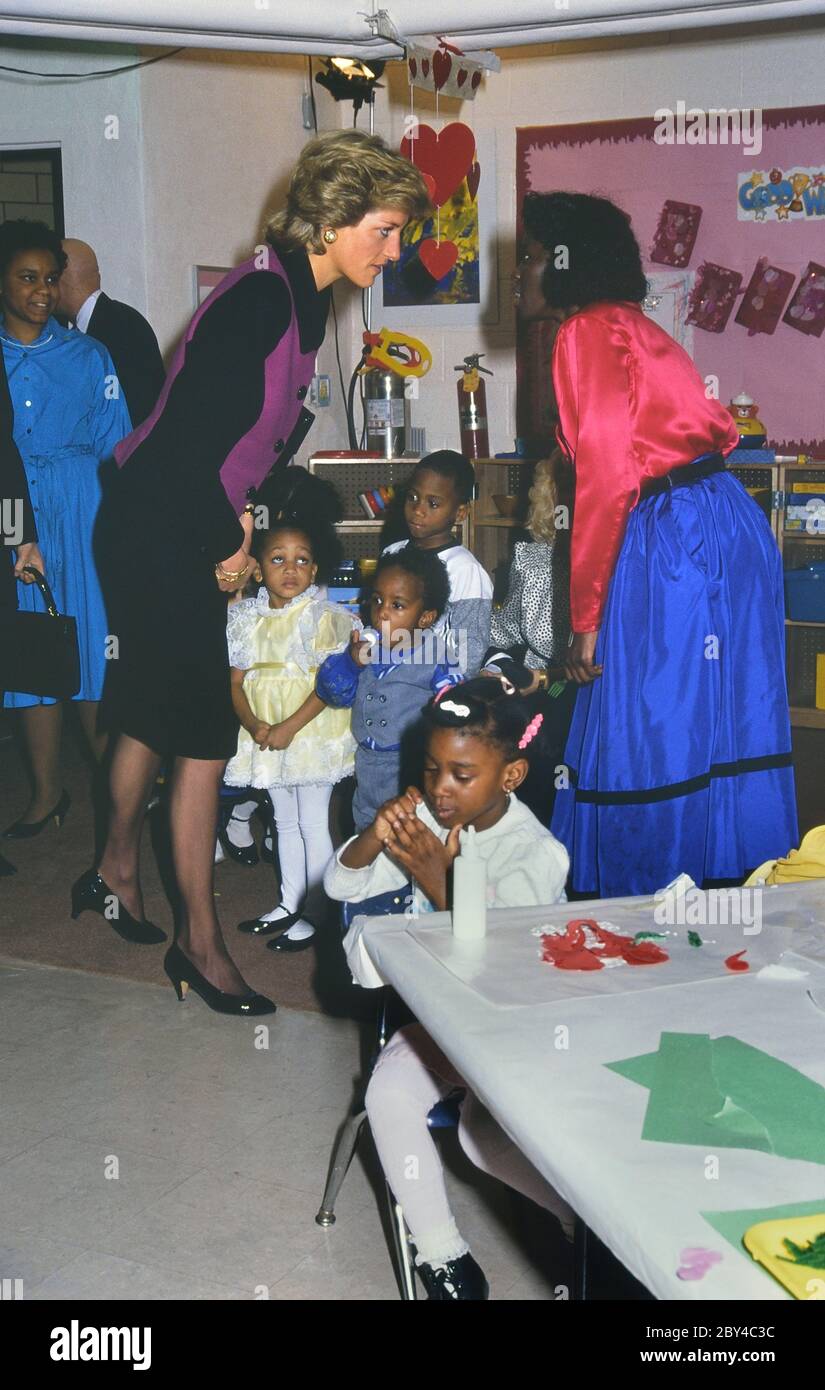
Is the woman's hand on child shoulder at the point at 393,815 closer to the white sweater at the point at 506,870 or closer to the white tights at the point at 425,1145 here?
the white sweater at the point at 506,870

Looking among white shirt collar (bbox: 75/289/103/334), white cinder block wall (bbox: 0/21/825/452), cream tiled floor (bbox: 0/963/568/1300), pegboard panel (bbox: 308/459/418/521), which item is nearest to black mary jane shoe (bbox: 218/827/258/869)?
cream tiled floor (bbox: 0/963/568/1300)

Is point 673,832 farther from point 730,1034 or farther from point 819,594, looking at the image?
point 819,594

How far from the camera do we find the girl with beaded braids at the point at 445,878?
1641mm

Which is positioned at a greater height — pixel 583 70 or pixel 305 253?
pixel 583 70

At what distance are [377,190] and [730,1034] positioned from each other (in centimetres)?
170

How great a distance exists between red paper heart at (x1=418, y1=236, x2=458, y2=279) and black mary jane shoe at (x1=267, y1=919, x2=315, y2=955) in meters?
3.61

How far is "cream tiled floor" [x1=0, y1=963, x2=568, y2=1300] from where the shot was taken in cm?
186

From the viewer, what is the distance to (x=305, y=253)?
2504mm

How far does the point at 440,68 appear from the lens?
13.8ft

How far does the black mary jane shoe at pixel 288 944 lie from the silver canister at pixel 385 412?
229cm

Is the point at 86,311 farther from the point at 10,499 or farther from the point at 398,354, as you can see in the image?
the point at 398,354

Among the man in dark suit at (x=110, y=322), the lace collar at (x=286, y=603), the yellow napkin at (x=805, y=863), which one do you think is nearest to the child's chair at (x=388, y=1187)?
the yellow napkin at (x=805, y=863)
